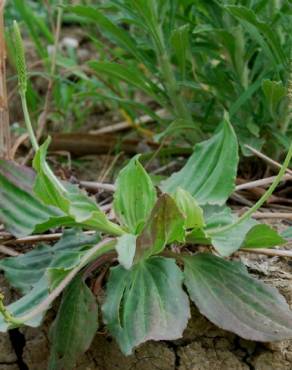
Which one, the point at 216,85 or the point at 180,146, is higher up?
the point at 216,85

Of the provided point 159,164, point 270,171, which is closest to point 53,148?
point 159,164

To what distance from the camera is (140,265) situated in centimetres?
154

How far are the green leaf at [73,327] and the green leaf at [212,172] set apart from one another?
33 centimetres

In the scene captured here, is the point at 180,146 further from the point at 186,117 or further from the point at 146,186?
the point at 146,186

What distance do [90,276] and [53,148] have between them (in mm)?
893

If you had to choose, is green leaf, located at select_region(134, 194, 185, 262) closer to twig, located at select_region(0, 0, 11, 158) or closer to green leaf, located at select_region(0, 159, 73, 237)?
green leaf, located at select_region(0, 159, 73, 237)

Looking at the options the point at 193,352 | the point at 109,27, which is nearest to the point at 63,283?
the point at 193,352

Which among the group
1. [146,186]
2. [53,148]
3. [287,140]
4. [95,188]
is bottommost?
[53,148]

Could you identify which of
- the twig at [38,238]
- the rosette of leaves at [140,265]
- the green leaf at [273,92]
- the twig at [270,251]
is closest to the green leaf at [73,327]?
the rosette of leaves at [140,265]

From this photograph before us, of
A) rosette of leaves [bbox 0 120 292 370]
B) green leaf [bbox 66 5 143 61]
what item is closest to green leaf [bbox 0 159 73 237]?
rosette of leaves [bbox 0 120 292 370]

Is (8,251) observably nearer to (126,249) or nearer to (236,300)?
(126,249)

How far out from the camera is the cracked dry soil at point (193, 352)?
1504 millimetres

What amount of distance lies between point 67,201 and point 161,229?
0.19 meters

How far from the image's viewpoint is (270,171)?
83.4 inches
